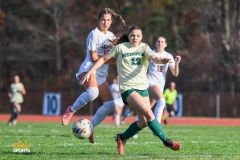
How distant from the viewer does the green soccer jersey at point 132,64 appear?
396 inches

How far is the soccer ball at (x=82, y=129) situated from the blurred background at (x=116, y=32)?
2811cm

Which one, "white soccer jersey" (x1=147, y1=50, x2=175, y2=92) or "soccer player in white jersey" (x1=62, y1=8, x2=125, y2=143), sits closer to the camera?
"soccer player in white jersey" (x1=62, y1=8, x2=125, y2=143)

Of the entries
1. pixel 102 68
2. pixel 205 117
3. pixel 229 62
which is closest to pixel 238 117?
pixel 205 117

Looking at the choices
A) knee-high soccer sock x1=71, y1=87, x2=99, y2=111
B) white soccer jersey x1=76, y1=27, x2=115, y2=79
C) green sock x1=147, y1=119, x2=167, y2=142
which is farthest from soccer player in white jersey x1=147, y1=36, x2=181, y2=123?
green sock x1=147, y1=119, x2=167, y2=142

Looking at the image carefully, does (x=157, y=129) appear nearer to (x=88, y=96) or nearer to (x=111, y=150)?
(x=111, y=150)

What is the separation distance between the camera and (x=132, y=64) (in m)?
10.1

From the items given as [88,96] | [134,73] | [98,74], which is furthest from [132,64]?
[98,74]

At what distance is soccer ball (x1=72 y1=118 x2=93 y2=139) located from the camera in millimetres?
10422

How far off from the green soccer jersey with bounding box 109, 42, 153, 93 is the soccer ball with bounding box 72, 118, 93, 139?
0.89m

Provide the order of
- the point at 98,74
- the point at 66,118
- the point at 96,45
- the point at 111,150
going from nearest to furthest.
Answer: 1. the point at 111,150
2. the point at 66,118
3. the point at 96,45
4. the point at 98,74

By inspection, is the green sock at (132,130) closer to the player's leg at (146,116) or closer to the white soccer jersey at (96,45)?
the player's leg at (146,116)

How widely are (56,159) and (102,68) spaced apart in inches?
106

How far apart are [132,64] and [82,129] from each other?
128cm

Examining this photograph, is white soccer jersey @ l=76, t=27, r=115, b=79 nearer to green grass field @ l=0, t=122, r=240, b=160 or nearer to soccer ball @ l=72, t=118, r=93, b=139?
soccer ball @ l=72, t=118, r=93, b=139
